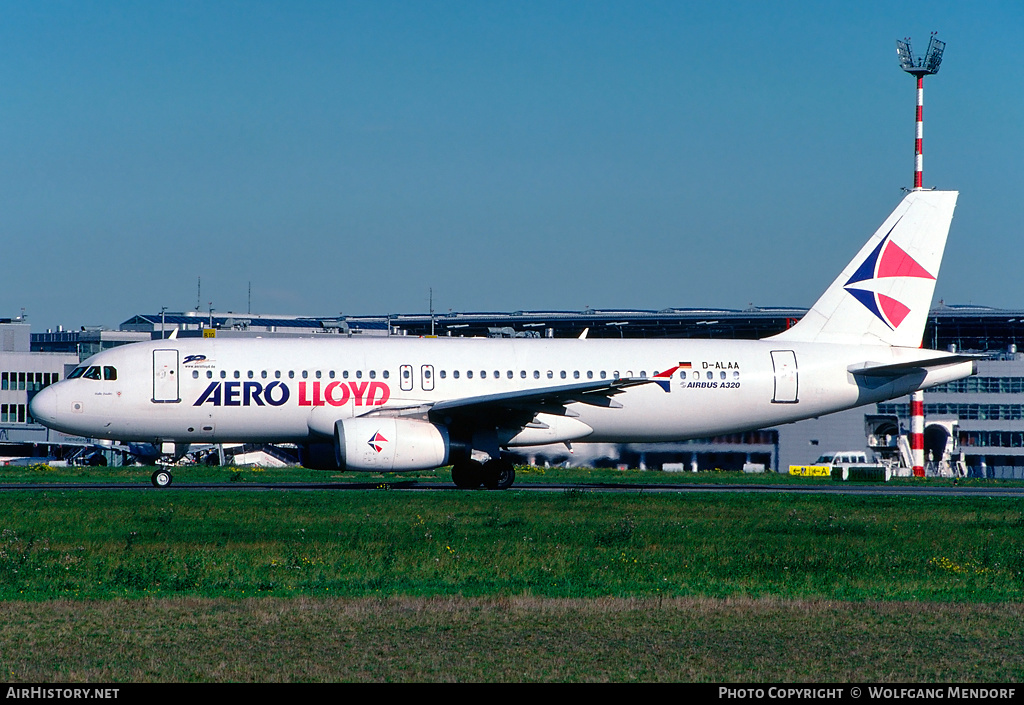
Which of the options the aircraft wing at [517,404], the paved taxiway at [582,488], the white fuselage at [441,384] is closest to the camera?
the aircraft wing at [517,404]

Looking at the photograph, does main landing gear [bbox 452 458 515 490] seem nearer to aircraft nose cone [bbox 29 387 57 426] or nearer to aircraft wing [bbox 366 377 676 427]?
aircraft wing [bbox 366 377 676 427]

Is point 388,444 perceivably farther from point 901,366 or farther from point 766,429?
point 766,429

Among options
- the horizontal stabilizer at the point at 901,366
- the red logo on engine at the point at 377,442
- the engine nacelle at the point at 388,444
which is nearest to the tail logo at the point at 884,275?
the horizontal stabilizer at the point at 901,366

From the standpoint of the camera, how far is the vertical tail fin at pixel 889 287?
36.9 meters

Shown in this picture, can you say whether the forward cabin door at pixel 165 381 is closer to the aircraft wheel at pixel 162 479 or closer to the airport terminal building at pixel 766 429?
the aircraft wheel at pixel 162 479

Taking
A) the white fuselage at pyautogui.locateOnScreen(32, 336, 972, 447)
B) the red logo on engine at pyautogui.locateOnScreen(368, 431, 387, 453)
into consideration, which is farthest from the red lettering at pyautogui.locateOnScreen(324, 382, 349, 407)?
the red logo on engine at pyautogui.locateOnScreen(368, 431, 387, 453)

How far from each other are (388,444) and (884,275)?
1690cm

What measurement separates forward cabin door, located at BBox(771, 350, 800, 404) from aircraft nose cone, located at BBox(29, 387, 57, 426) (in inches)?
819

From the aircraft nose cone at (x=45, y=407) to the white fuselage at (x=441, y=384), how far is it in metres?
0.03

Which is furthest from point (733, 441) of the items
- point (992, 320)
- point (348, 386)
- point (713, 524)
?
point (713, 524)

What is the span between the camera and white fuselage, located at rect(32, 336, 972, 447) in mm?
32906

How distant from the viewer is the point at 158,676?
10.3 m

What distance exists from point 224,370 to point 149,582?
17587 millimetres
